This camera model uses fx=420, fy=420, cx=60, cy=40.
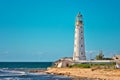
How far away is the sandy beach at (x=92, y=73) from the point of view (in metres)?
65.4

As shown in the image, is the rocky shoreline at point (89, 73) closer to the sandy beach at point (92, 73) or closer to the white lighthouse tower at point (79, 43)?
the sandy beach at point (92, 73)

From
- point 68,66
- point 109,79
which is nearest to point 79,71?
point 68,66

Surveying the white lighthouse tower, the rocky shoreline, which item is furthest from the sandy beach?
the white lighthouse tower

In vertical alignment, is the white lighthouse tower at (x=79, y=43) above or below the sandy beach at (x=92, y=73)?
above

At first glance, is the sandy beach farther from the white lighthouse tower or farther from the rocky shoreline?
the white lighthouse tower

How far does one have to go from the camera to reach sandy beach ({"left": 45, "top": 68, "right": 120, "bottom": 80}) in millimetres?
65375

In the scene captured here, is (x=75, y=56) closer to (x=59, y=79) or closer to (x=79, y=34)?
(x=79, y=34)

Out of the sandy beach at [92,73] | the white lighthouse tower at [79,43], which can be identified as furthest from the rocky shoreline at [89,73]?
the white lighthouse tower at [79,43]

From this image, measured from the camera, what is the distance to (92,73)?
234 feet

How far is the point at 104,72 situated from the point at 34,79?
11750mm

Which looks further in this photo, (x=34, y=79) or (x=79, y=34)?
(x=79, y=34)

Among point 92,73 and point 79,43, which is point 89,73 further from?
point 79,43

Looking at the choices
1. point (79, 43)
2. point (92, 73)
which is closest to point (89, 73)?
point (92, 73)

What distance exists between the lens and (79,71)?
75625 millimetres
